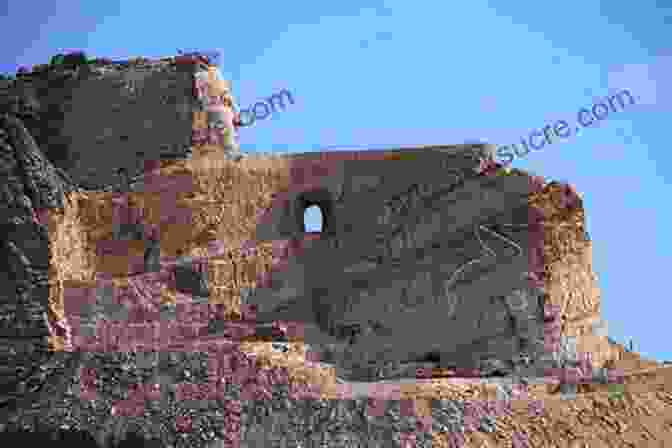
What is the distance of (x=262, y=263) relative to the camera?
32125mm

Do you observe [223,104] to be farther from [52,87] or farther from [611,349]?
[611,349]

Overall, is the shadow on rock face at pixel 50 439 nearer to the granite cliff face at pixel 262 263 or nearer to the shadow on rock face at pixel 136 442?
the granite cliff face at pixel 262 263

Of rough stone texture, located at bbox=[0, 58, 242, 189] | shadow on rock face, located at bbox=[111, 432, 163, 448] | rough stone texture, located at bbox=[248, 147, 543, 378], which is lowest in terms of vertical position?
shadow on rock face, located at bbox=[111, 432, 163, 448]

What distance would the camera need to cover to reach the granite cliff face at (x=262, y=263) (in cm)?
2569

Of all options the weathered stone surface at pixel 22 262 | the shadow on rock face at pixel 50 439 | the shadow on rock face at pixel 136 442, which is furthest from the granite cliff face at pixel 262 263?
the shadow on rock face at pixel 136 442

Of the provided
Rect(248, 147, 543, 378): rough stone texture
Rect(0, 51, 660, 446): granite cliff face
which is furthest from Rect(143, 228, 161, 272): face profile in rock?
Rect(248, 147, 543, 378): rough stone texture

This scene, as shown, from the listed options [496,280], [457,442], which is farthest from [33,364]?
[496,280]

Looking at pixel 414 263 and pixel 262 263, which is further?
pixel 262 263

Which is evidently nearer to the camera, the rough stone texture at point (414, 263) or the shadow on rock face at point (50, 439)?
the shadow on rock face at point (50, 439)

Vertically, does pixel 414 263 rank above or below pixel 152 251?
below

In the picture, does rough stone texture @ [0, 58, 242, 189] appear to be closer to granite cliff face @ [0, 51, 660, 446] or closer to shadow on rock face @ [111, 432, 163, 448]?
granite cliff face @ [0, 51, 660, 446]

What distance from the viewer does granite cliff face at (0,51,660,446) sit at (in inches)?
1011

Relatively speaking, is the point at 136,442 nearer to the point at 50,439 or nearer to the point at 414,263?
the point at 50,439

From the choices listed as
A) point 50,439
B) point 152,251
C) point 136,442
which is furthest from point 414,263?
point 50,439
